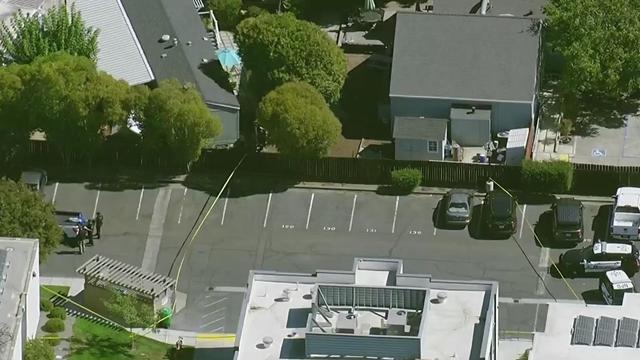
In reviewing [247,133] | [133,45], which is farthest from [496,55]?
[133,45]

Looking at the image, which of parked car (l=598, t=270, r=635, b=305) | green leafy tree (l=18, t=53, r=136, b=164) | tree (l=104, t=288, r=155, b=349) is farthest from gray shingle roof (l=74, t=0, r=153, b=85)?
parked car (l=598, t=270, r=635, b=305)

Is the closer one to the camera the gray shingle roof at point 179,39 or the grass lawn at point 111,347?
the grass lawn at point 111,347

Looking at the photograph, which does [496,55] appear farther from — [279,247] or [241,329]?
[241,329]

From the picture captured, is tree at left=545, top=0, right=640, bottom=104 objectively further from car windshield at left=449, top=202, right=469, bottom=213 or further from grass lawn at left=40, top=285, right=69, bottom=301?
grass lawn at left=40, top=285, right=69, bottom=301

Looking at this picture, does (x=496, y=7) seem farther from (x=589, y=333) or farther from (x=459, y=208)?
Answer: (x=589, y=333)

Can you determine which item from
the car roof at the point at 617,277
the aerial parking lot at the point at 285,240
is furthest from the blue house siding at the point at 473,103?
the car roof at the point at 617,277

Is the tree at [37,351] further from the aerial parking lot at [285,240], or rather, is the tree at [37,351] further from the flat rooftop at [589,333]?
the flat rooftop at [589,333]

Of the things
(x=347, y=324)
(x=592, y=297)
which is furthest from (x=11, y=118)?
(x=592, y=297)
